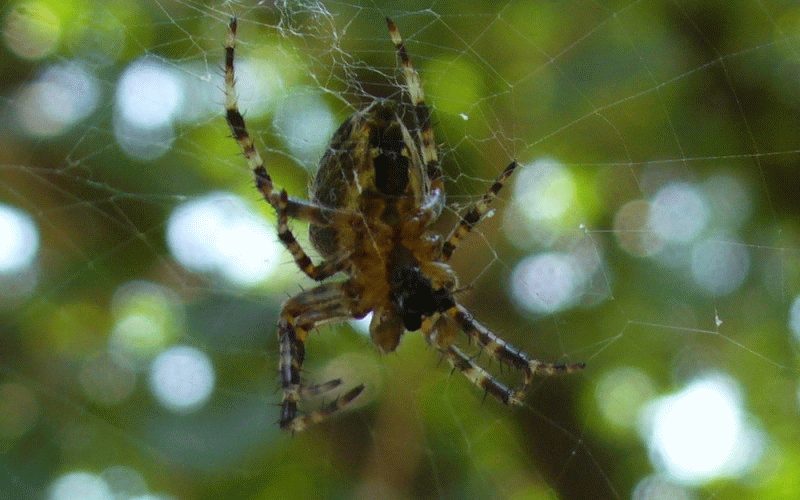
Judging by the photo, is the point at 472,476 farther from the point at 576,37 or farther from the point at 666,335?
the point at 576,37

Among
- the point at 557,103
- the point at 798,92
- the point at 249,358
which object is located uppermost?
the point at 557,103

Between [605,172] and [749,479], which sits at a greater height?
[605,172]

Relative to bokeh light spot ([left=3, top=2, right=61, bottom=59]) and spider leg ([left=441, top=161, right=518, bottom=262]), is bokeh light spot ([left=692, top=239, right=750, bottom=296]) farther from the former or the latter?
bokeh light spot ([left=3, top=2, right=61, bottom=59])

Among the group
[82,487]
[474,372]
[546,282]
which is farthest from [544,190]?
[82,487]

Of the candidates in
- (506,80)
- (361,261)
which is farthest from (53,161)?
(506,80)

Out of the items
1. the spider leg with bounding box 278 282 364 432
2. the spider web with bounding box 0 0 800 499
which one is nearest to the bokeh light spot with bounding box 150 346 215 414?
the spider web with bounding box 0 0 800 499
